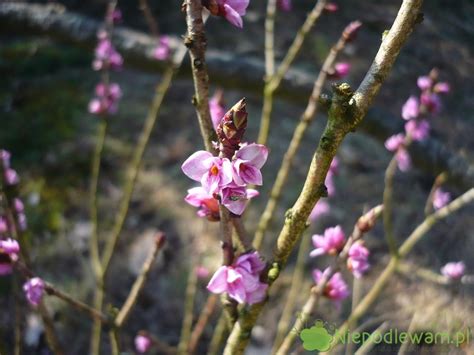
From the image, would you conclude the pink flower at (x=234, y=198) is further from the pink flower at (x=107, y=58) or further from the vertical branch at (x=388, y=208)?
the pink flower at (x=107, y=58)

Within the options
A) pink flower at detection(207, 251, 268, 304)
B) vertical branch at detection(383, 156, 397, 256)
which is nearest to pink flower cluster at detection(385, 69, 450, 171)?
vertical branch at detection(383, 156, 397, 256)

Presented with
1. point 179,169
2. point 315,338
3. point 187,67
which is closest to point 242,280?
point 315,338

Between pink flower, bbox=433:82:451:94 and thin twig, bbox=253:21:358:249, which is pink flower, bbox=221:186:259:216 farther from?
pink flower, bbox=433:82:451:94

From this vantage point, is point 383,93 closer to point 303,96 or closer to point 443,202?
point 303,96

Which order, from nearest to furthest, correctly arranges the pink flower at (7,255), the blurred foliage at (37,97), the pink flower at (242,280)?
the pink flower at (242,280) → the pink flower at (7,255) → the blurred foliage at (37,97)

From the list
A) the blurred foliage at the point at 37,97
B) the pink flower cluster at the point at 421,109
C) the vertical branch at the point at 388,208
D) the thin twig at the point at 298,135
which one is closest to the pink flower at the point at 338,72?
the thin twig at the point at 298,135

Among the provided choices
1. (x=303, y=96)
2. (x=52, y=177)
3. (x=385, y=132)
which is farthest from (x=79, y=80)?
(x=385, y=132)

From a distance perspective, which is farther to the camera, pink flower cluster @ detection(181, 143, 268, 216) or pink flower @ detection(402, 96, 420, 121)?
pink flower @ detection(402, 96, 420, 121)
